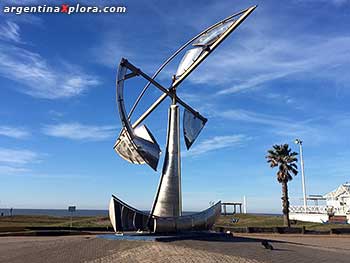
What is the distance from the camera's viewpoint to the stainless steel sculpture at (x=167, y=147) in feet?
76.9

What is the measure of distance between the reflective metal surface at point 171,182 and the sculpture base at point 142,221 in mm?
661

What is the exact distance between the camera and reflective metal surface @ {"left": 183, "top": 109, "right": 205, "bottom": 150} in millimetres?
28266

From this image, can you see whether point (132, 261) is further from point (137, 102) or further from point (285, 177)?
point (285, 177)

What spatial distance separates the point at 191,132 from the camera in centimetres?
2872

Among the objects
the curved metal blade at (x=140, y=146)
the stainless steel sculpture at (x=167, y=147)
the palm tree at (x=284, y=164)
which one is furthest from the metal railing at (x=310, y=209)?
the curved metal blade at (x=140, y=146)

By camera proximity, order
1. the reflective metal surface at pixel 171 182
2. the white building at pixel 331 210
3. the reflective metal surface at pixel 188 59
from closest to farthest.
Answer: the reflective metal surface at pixel 171 182 → the reflective metal surface at pixel 188 59 → the white building at pixel 331 210

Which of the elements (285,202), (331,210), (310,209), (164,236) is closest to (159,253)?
(164,236)

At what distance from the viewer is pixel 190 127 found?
2869 cm

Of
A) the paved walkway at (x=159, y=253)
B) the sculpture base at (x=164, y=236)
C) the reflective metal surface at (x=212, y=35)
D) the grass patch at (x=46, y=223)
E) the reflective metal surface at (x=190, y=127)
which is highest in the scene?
the reflective metal surface at (x=212, y=35)

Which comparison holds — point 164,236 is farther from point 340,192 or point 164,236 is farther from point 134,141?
point 340,192

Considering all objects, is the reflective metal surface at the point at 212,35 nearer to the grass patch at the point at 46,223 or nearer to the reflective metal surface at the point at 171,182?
the reflective metal surface at the point at 171,182

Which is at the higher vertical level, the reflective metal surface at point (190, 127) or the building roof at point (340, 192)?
the reflective metal surface at point (190, 127)

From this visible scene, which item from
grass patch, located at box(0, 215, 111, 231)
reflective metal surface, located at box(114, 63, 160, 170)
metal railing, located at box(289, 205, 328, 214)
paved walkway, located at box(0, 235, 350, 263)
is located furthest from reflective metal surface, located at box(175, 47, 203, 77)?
metal railing, located at box(289, 205, 328, 214)

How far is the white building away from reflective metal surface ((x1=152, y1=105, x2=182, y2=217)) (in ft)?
136
